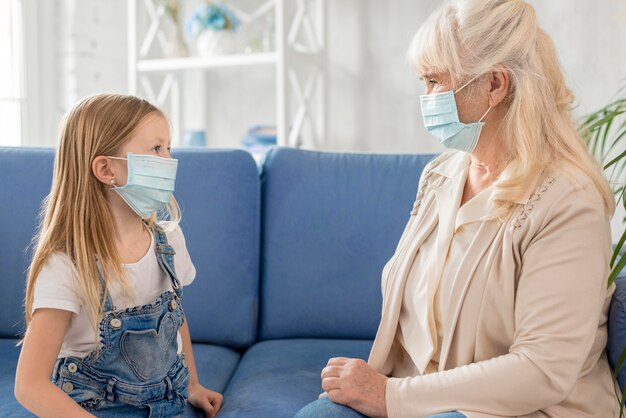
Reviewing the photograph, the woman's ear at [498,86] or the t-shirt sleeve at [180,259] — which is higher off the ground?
the woman's ear at [498,86]

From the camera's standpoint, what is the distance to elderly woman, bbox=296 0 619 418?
1.21 metres

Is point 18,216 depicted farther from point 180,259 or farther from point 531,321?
point 531,321

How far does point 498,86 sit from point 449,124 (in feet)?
0.37

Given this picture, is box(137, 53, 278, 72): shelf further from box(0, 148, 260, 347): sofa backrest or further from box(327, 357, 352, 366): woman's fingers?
box(327, 357, 352, 366): woman's fingers

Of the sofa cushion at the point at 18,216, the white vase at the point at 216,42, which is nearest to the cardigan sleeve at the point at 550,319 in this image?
the sofa cushion at the point at 18,216

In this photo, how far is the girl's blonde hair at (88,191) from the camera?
4.56 ft

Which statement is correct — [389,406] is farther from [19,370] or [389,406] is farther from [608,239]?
[19,370]

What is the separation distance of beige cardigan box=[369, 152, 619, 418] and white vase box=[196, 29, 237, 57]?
6.64ft

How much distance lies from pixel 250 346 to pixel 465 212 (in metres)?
0.89

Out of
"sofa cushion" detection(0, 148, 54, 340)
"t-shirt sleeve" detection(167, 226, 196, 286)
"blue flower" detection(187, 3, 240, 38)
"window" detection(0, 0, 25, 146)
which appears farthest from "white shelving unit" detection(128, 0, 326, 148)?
"t-shirt sleeve" detection(167, 226, 196, 286)

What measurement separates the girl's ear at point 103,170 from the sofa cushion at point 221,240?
608 millimetres

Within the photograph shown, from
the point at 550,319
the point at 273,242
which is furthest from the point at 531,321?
the point at 273,242

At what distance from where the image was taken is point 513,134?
136 centimetres

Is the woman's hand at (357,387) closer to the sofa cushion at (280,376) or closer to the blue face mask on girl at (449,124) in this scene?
the sofa cushion at (280,376)
